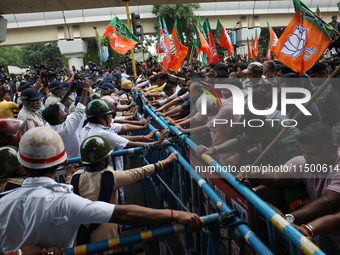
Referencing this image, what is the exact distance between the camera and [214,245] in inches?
72.6

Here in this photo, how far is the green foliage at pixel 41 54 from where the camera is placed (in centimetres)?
5522

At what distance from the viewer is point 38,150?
1.87 metres

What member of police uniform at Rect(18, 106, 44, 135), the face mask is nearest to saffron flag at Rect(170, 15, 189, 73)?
the face mask

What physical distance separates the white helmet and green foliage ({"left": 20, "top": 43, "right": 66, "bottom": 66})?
179ft

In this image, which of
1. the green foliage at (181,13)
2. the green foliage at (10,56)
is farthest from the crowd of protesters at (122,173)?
the green foliage at (10,56)

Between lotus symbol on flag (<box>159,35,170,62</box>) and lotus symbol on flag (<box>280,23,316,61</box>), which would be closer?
lotus symbol on flag (<box>280,23,316,61</box>)

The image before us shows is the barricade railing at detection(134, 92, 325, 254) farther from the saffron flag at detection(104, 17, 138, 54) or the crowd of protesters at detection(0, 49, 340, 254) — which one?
the saffron flag at detection(104, 17, 138, 54)

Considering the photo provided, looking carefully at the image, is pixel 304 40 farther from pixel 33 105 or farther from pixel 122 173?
pixel 33 105

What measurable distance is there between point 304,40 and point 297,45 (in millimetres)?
134

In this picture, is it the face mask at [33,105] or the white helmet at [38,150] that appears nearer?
the white helmet at [38,150]

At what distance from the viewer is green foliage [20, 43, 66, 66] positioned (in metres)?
55.2

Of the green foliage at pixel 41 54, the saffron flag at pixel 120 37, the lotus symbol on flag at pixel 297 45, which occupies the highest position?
the green foliage at pixel 41 54

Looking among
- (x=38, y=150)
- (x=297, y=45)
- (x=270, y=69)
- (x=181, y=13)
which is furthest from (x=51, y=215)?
(x=181, y=13)

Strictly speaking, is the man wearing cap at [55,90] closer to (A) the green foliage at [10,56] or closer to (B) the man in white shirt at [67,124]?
(B) the man in white shirt at [67,124]
